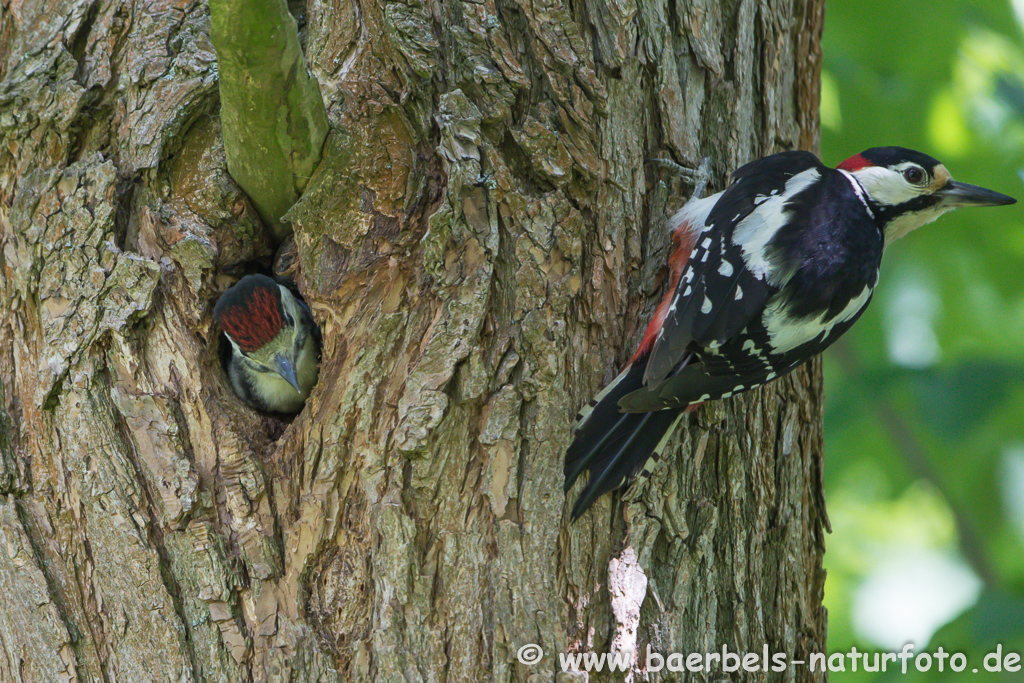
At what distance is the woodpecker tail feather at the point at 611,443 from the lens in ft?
6.53

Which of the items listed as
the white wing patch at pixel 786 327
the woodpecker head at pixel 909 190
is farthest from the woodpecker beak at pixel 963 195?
the white wing patch at pixel 786 327

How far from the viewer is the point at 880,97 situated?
362 centimetres

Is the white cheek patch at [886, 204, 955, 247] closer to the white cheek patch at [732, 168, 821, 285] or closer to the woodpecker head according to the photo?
the woodpecker head

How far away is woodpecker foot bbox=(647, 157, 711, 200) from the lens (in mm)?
2287

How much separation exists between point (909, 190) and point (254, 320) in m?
2.12

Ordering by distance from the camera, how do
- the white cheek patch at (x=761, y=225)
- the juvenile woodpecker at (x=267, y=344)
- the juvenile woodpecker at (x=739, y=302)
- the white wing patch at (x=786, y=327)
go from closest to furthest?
1. the juvenile woodpecker at (x=739, y=302)
2. the white wing patch at (x=786, y=327)
3. the white cheek patch at (x=761, y=225)
4. the juvenile woodpecker at (x=267, y=344)

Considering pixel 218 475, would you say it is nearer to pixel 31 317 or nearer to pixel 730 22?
pixel 31 317

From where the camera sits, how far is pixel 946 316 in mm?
4227

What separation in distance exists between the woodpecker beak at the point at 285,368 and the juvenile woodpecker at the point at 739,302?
1.15 meters

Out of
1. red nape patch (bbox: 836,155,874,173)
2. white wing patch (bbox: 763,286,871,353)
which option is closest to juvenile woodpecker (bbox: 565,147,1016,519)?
white wing patch (bbox: 763,286,871,353)

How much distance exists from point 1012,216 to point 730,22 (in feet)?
6.27

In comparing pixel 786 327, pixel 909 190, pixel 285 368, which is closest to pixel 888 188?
pixel 909 190

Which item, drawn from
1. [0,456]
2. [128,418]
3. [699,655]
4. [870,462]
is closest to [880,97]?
[870,462]

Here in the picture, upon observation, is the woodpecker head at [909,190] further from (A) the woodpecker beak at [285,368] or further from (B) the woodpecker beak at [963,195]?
(A) the woodpecker beak at [285,368]
